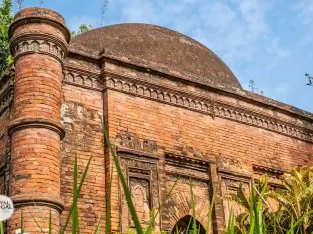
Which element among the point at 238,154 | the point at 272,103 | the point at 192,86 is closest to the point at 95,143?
the point at 192,86

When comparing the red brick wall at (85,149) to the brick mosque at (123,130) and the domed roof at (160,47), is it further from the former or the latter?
the domed roof at (160,47)

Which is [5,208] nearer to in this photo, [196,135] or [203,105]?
[196,135]

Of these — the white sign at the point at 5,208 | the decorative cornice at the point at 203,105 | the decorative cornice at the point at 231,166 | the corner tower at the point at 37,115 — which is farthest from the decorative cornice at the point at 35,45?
the white sign at the point at 5,208

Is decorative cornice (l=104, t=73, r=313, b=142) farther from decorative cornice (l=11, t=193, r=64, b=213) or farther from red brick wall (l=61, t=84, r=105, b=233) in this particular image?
decorative cornice (l=11, t=193, r=64, b=213)

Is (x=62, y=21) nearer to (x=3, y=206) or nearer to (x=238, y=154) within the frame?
(x=238, y=154)

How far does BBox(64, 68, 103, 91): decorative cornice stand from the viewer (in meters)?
7.50

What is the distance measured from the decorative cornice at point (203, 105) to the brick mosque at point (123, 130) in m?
0.02

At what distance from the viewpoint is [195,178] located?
8258 millimetres

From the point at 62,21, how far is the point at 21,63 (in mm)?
921

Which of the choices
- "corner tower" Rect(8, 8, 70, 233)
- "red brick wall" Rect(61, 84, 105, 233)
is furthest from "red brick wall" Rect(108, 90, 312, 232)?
"corner tower" Rect(8, 8, 70, 233)

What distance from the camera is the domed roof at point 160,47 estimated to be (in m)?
9.92

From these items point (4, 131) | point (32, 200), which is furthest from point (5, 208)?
point (4, 131)

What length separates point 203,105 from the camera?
346 inches

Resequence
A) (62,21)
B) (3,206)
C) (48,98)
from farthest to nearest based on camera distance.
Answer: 1. (62,21)
2. (48,98)
3. (3,206)
